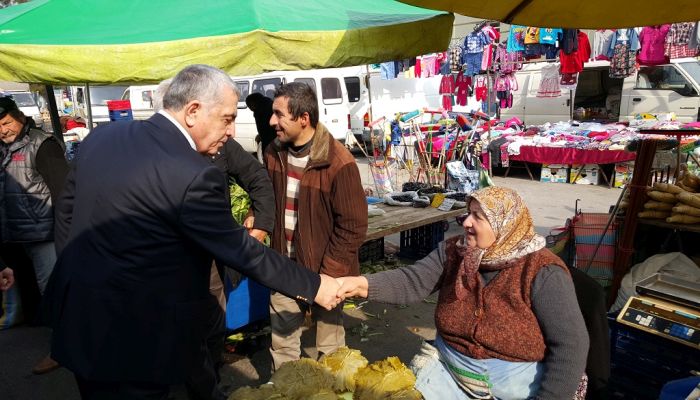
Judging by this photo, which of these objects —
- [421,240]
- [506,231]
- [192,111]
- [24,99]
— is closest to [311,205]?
[192,111]

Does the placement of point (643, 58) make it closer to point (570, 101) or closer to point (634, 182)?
point (570, 101)

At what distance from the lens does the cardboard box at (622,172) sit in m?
9.51

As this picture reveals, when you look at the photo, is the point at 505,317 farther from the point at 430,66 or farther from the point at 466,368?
the point at 430,66

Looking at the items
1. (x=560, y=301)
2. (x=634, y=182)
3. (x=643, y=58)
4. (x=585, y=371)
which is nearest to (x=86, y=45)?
(x=560, y=301)

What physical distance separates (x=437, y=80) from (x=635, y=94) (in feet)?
21.0

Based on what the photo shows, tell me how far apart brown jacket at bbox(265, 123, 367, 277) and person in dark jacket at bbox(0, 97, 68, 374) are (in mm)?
2080

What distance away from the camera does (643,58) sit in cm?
1072

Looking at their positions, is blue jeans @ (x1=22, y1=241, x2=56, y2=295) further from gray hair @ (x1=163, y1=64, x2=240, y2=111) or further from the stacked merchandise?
the stacked merchandise

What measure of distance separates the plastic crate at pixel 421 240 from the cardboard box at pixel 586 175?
209 inches

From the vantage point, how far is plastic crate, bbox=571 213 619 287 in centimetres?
401

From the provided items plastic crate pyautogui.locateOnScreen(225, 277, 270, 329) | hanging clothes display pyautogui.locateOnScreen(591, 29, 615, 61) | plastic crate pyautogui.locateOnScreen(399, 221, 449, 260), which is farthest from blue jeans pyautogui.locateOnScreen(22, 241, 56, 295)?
hanging clothes display pyautogui.locateOnScreen(591, 29, 615, 61)

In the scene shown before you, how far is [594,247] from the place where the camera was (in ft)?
13.3

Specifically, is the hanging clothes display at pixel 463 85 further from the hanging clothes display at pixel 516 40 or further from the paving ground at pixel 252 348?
the paving ground at pixel 252 348

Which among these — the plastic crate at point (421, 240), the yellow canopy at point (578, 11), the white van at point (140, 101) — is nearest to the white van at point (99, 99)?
the white van at point (140, 101)
